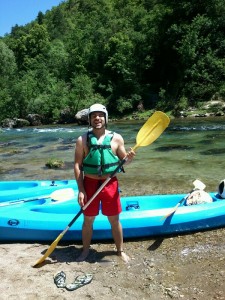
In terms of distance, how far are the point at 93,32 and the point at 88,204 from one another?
1275 inches

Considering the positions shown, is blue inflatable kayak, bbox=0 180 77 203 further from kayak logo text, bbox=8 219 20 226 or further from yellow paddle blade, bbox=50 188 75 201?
kayak logo text, bbox=8 219 20 226

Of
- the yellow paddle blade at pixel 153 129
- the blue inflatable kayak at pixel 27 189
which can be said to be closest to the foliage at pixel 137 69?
the blue inflatable kayak at pixel 27 189

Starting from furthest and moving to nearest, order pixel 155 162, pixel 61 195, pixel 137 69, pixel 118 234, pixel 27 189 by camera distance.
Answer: pixel 137 69
pixel 155 162
pixel 27 189
pixel 61 195
pixel 118 234

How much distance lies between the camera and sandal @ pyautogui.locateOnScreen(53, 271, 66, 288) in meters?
2.82

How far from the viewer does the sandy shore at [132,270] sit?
2.72m

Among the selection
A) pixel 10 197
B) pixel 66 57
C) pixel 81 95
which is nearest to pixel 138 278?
pixel 10 197

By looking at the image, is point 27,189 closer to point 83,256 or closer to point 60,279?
point 83,256

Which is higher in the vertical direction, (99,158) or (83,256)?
(99,158)

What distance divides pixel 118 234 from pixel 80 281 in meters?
0.62

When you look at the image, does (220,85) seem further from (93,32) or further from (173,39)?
(93,32)

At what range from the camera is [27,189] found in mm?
5199

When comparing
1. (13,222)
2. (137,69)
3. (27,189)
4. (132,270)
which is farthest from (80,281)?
(137,69)

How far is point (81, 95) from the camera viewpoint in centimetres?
2650

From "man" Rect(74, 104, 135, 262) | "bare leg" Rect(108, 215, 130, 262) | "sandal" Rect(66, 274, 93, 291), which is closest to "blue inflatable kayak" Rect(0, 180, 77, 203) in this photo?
"bare leg" Rect(108, 215, 130, 262)
